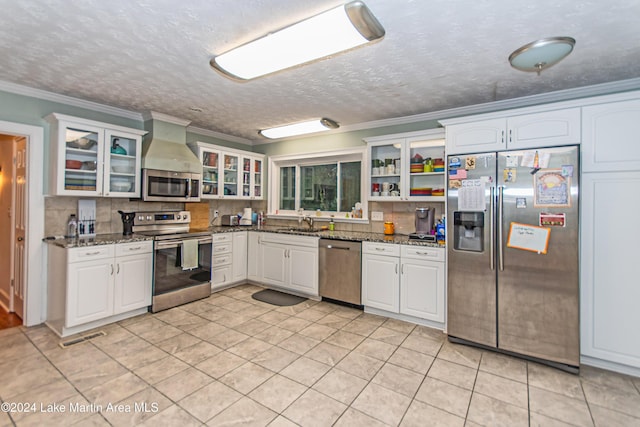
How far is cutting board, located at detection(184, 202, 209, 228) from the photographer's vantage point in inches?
187

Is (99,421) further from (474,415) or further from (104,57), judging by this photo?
(104,57)

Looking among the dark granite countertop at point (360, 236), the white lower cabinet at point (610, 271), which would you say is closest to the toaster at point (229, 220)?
the dark granite countertop at point (360, 236)

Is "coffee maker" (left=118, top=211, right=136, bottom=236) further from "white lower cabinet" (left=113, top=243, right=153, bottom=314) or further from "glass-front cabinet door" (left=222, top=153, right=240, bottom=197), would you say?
"glass-front cabinet door" (left=222, top=153, right=240, bottom=197)

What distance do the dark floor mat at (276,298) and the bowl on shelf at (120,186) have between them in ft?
7.10

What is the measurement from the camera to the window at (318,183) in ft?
15.5

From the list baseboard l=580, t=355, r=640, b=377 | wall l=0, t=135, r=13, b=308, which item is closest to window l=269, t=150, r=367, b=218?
baseboard l=580, t=355, r=640, b=377

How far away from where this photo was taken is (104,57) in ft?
8.18

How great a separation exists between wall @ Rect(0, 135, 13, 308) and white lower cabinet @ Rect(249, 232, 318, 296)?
9.61ft

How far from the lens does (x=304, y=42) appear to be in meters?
2.04

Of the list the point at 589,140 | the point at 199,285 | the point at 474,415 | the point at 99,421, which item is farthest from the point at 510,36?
the point at 199,285

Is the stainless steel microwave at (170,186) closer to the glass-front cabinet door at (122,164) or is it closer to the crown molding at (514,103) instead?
the glass-front cabinet door at (122,164)

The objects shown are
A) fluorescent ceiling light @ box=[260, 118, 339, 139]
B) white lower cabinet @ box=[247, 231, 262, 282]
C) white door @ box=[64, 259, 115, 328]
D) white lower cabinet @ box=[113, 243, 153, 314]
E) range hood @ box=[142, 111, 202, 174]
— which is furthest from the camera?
white lower cabinet @ box=[247, 231, 262, 282]

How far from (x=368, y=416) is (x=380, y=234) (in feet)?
8.20

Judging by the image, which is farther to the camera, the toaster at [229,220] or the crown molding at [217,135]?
the toaster at [229,220]
